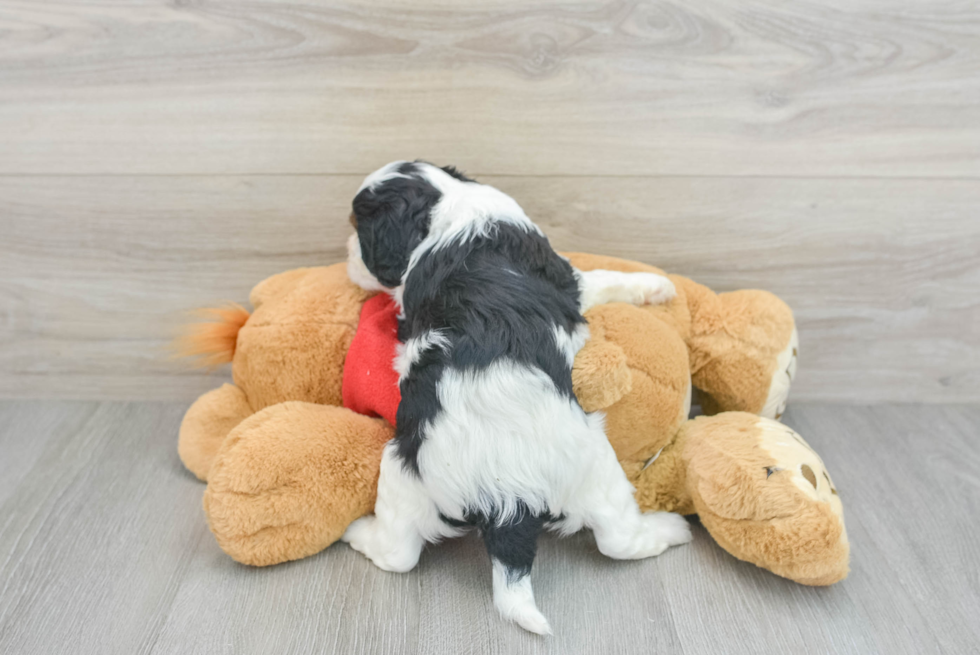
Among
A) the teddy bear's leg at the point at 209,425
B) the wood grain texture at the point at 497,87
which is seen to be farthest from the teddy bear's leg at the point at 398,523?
the wood grain texture at the point at 497,87

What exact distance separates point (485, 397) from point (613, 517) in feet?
0.90

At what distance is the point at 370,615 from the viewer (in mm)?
931

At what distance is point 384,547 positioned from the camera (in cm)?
98

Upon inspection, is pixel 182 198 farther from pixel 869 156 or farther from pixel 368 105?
pixel 869 156

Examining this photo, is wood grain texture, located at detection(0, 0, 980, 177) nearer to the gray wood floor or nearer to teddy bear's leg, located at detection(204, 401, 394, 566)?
teddy bear's leg, located at detection(204, 401, 394, 566)

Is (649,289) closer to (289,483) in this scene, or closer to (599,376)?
(599,376)

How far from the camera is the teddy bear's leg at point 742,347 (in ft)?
3.74

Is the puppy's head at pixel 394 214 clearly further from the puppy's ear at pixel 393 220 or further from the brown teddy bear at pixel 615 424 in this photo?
the brown teddy bear at pixel 615 424

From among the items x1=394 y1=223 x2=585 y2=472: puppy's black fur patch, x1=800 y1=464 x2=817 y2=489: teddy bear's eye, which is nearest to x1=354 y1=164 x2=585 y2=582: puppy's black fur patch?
x1=394 y1=223 x2=585 y2=472: puppy's black fur patch

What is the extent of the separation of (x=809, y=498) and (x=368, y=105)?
94cm

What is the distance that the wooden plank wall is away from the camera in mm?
1150

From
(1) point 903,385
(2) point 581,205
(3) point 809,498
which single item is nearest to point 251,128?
(2) point 581,205

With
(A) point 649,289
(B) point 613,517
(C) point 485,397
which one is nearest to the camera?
(C) point 485,397

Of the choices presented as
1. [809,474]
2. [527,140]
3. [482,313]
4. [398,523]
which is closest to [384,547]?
[398,523]
